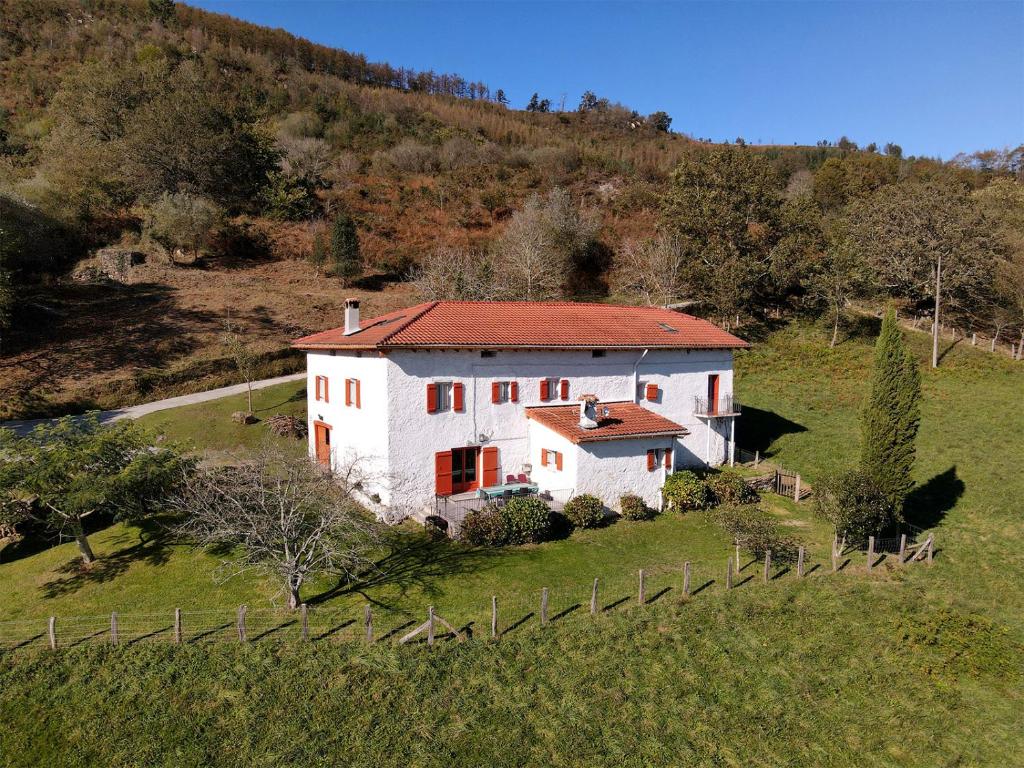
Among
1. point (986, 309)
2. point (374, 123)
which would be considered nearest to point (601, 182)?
point (374, 123)

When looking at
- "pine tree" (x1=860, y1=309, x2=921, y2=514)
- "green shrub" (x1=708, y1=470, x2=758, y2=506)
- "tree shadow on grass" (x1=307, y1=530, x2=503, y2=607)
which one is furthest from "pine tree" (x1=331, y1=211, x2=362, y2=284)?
"pine tree" (x1=860, y1=309, x2=921, y2=514)

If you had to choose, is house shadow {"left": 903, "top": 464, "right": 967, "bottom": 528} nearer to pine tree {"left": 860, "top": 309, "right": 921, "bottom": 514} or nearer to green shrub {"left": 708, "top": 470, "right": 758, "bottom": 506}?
pine tree {"left": 860, "top": 309, "right": 921, "bottom": 514}

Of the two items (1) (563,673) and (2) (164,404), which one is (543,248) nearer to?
(2) (164,404)

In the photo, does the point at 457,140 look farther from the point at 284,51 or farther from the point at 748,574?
the point at 748,574

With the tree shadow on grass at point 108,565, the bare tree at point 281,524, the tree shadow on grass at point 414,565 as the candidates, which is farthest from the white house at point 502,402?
the tree shadow on grass at point 108,565

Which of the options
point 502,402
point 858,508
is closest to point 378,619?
point 502,402

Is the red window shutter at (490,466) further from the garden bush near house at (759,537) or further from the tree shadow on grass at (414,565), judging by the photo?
the garden bush near house at (759,537)

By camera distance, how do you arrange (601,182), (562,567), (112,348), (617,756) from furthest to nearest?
(601,182) → (112,348) → (562,567) → (617,756)
